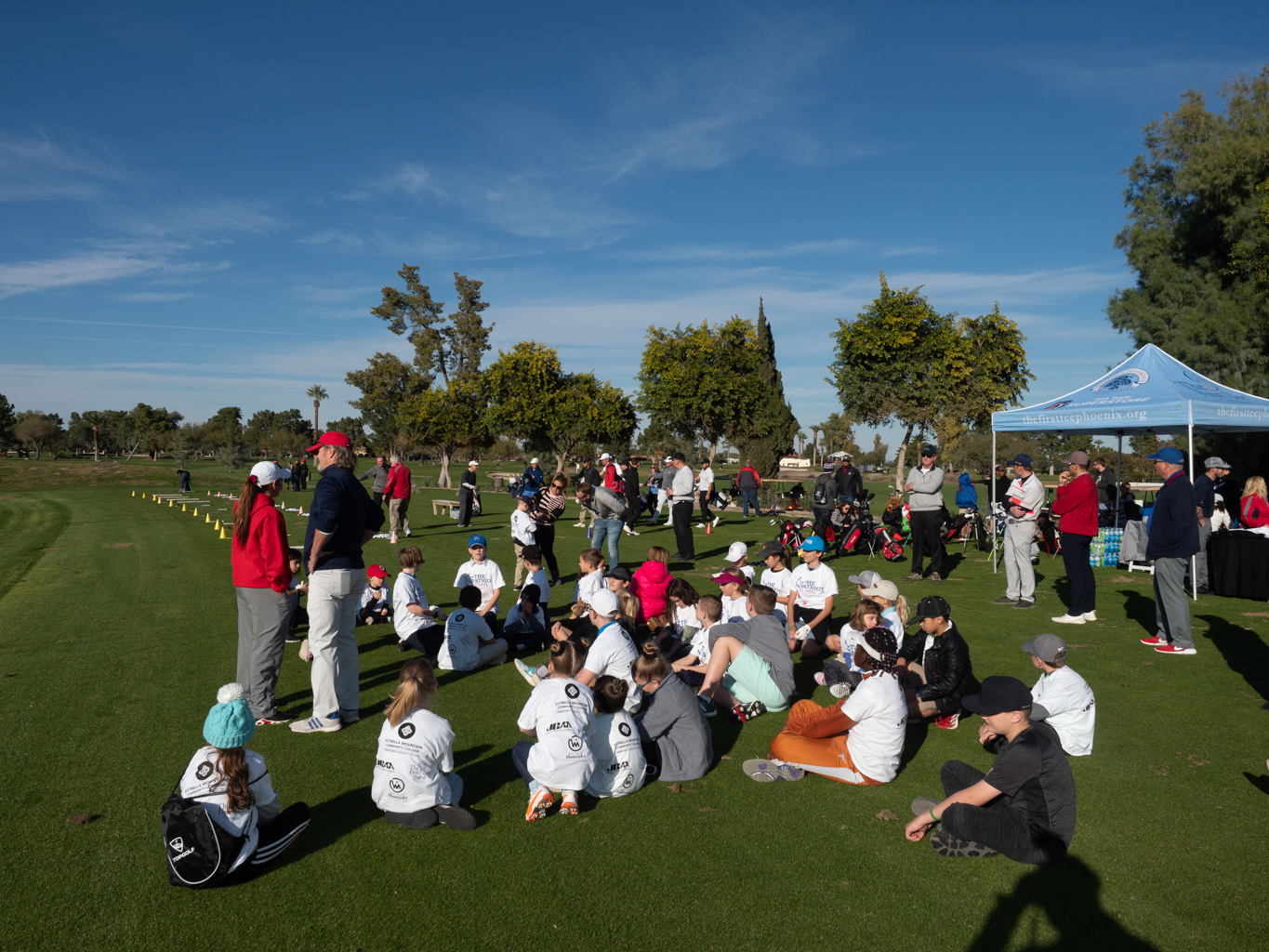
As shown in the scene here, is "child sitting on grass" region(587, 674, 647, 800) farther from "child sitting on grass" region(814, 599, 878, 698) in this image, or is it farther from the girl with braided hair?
"child sitting on grass" region(814, 599, 878, 698)

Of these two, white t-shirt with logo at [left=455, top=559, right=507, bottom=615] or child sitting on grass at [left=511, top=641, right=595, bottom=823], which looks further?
white t-shirt with logo at [left=455, top=559, right=507, bottom=615]

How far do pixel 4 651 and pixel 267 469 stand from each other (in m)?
4.90

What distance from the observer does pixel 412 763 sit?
4117 millimetres

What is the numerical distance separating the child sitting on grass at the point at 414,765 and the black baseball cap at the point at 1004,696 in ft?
9.62

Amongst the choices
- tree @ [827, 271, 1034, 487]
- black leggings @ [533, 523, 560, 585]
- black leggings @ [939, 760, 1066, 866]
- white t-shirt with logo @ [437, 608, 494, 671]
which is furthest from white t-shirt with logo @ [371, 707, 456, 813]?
tree @ [827, 271, 1034, 487]

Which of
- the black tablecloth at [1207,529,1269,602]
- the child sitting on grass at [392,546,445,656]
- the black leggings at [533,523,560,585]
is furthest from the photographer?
the black leggings at [533,523,560,585]

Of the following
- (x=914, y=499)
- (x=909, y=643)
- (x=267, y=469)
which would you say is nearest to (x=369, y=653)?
(x=267, y=469)

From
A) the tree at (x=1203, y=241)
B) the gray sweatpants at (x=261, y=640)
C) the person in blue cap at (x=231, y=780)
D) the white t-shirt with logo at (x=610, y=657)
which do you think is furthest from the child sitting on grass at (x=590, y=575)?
the tree at (x=1203, y=241)

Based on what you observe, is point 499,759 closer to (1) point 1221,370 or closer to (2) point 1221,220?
(1) point 1221,370

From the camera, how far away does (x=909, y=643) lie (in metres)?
6.75

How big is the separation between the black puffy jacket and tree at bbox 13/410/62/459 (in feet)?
316

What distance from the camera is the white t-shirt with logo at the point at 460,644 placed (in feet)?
23.5

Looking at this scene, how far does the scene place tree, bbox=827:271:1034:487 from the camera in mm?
31391

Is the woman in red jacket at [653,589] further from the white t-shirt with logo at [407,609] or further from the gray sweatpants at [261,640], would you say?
the gray sweatpants at [261,640]
